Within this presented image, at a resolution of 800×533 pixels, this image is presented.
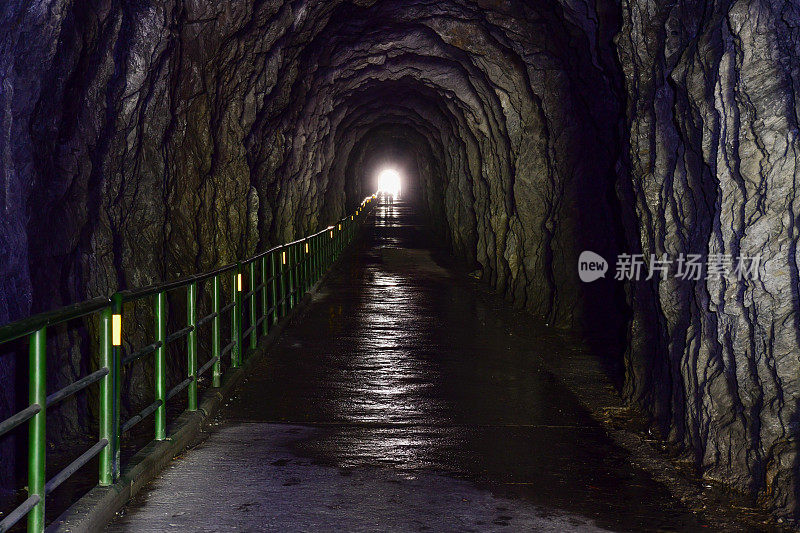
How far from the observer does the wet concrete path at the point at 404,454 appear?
4676 mm

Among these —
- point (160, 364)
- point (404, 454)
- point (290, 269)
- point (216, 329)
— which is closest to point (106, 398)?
point (160, 364)

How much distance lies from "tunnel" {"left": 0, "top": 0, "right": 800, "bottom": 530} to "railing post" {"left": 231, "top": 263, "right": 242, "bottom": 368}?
2.32 feet

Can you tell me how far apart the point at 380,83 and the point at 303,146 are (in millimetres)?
2489

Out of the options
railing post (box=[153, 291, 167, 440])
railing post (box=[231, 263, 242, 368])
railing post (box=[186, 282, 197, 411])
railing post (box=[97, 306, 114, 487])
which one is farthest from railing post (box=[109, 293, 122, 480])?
railing post (box=[231, 263, 242, 368])

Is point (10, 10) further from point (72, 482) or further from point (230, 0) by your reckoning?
point (230, 0)

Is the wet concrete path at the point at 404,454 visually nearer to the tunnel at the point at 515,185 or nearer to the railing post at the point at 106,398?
the tunnel at the point at 515,185

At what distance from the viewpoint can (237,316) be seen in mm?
8406

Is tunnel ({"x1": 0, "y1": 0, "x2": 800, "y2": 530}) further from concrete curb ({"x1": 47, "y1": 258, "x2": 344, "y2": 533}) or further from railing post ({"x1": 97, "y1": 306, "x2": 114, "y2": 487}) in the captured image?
railing post ({"x1": 97, "y1": 306, "x2": 114, "y2": 487})

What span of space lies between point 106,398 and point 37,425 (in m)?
0.89

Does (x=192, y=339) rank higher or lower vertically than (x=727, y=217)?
lower

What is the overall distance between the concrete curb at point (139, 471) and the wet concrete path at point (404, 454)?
9 centimetres

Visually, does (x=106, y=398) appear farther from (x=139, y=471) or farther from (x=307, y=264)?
(x=307, y=264)

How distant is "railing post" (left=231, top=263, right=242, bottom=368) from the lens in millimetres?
8266

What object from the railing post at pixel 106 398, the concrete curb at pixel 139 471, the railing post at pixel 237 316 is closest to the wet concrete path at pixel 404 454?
the concrete curb at pixel 139 471
